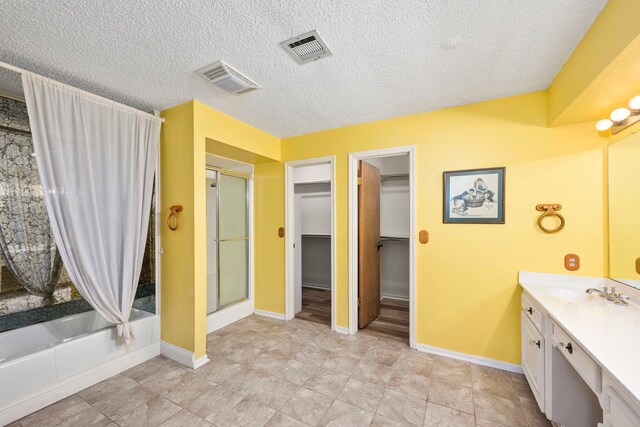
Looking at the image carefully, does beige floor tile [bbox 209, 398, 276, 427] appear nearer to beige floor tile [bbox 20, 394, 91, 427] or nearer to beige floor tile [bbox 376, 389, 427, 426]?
beige floor tile [bbox 376, 389, 427, 426]

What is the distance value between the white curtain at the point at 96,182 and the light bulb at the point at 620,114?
12.2ft

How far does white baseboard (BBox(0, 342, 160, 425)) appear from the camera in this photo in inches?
68.3

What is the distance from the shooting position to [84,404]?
1895 mm

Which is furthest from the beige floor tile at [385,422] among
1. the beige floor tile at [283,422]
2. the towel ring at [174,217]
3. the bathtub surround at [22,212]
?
the bathtub surround at [22,212]

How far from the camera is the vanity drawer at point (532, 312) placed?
68.5 inches

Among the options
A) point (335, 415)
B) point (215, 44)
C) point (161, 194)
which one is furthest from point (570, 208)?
point (161, 194)

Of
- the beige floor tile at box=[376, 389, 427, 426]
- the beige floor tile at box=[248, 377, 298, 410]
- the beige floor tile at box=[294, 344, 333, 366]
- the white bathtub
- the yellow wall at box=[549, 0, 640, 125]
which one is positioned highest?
the yellow wall at box=[549, 0, 640, 125]

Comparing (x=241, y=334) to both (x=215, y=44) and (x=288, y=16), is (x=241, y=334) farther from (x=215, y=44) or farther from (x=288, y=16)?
(x=288, y=16)

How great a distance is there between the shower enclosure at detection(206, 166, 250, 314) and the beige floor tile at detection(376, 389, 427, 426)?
7.38ft

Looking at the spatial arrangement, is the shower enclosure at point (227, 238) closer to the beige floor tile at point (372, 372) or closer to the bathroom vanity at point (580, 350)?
the beige floor tile at point (372, 372)

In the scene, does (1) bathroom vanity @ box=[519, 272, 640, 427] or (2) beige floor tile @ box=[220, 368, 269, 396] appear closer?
(1) bathroom vanity @ box=[519, 272, 640, 427]

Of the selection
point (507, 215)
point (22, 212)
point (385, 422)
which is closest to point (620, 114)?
point (507, 215)

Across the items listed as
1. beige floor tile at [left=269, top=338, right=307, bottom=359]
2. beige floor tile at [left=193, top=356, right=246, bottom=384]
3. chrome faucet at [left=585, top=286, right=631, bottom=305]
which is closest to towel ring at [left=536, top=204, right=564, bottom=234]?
chrome faucet at [left=585, top=286, right=631, bottom=305]

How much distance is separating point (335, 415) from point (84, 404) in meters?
1.84
